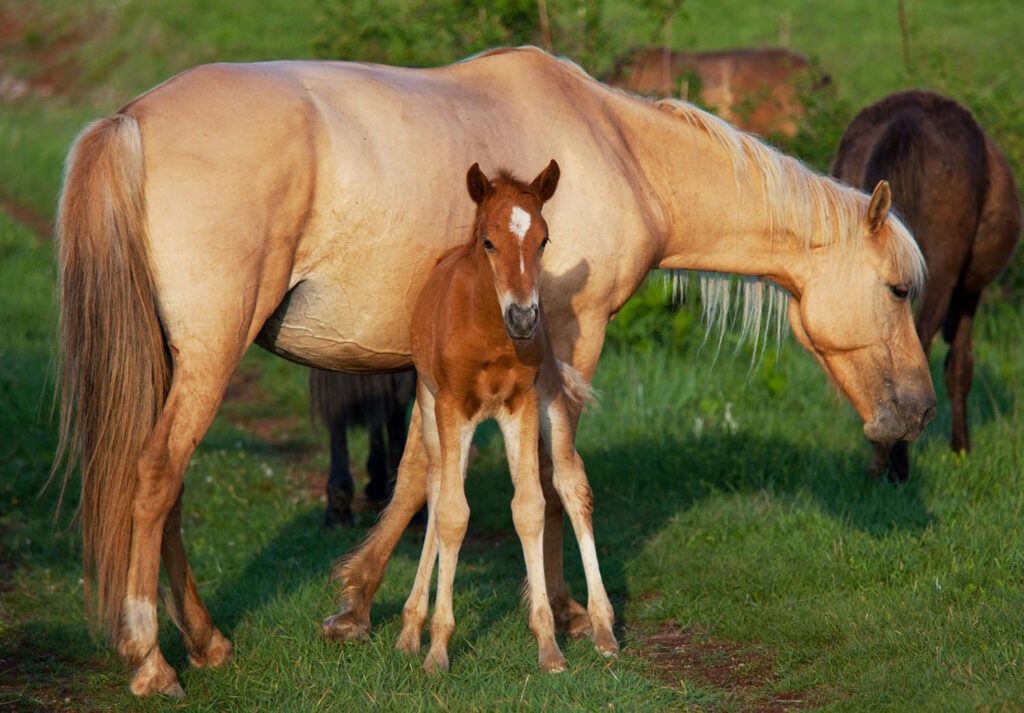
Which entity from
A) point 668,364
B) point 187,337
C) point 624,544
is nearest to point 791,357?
point 668,364

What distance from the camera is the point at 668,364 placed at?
28.9 ft

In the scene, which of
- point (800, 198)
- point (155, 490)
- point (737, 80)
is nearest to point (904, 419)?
point (800, 198)

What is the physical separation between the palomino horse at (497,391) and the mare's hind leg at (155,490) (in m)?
0.80

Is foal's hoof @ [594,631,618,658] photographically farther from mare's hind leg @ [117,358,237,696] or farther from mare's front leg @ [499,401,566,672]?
mare's hind leg @ [117,358,237,696]

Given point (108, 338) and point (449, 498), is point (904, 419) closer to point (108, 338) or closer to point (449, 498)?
point (449, 498)

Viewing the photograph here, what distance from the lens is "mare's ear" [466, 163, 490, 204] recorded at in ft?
13.2

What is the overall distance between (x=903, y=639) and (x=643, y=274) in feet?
5.85

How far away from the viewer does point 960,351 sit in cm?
724

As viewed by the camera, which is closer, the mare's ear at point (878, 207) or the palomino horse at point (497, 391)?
the palomino horse at point (497, 391)

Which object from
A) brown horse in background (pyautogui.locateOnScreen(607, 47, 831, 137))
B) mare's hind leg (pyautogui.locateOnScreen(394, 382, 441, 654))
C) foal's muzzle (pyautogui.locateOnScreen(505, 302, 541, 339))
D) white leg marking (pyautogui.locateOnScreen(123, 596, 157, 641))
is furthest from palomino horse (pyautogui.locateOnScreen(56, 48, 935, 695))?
brown horse in background (pyautogui.locateOnScreen(607, 47, 831, 137))

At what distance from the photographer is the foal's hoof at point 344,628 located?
4.71m

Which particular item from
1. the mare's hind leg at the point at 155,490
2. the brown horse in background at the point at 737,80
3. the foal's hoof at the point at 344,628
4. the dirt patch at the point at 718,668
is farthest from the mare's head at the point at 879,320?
the brown horse in background at the point at 737,80

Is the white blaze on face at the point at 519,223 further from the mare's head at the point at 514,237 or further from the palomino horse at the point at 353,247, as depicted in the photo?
the palomino horse at the point at 353,247

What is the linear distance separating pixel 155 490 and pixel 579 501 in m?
1.59
